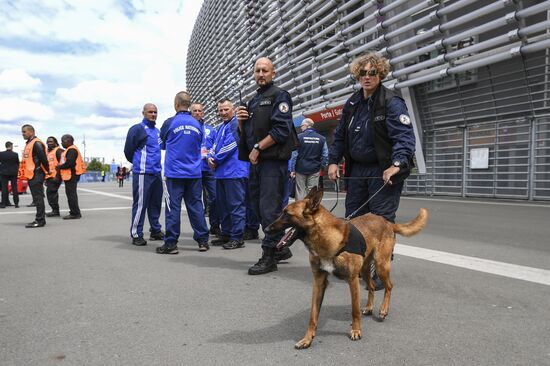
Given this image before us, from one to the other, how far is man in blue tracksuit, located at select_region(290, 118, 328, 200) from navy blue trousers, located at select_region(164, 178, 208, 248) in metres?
3.02

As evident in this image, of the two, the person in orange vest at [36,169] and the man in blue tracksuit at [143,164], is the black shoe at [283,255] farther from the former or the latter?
the person in orange vest at [36,169]

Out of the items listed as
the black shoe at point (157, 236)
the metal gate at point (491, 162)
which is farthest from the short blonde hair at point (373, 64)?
the metal gate at point (491, 162)

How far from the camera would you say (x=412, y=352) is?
2.33 meters

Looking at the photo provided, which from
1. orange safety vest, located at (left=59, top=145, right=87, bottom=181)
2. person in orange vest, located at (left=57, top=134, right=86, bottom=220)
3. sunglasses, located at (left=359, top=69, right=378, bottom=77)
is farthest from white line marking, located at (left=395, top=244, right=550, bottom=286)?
orange safety vest, located at (left=59, top=145, right=87, bottom=181)

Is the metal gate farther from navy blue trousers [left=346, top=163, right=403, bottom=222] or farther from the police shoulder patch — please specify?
the police shoulder patch

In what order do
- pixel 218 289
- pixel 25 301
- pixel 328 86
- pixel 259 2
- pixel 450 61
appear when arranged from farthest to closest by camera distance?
pixel 259 2 → pixel 328 86 → pixel 450 61 → pixel 218 289 → pixel 25 301

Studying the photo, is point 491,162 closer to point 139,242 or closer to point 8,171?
point 139,242

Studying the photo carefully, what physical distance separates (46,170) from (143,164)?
323 centimetres

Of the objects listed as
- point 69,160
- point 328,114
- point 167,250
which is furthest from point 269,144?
point 328,114

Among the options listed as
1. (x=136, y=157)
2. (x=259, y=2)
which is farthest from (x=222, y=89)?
(x=136, y=157)

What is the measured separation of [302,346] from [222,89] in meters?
29.8

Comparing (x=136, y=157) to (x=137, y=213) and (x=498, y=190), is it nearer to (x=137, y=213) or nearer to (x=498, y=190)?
(x=137, y=213)

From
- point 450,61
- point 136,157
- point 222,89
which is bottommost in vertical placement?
point 136,157

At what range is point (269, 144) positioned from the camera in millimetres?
4168
